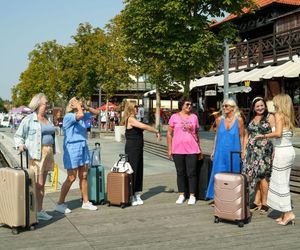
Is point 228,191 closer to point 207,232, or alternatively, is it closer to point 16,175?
point 207,232

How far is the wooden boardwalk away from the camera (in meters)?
5.31

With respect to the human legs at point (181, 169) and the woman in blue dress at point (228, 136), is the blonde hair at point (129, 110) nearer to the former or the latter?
the human legs at point (181, 169)

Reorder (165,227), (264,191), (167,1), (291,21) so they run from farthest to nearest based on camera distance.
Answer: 1. (291,21)
2. (167,1)
3. (264,191)
4. (165,227)

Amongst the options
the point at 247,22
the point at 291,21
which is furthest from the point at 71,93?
the point at 291,21

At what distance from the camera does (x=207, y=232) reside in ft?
19.1

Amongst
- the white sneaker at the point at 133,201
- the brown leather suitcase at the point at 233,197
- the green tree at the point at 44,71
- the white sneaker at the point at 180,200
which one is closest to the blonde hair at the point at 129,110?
the white sneaker at the point at 133,201

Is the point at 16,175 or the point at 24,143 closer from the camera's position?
the point at 16,175

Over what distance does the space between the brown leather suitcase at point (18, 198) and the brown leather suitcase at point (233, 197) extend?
243cm

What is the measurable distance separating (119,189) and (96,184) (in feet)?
1.29

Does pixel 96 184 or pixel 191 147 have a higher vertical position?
pixel 191 147

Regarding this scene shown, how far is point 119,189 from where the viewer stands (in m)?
7.28

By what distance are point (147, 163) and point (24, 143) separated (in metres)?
7.92

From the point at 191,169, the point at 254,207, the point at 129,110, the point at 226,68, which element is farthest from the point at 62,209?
the point at 226,68

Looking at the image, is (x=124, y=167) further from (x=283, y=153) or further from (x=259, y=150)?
(x=283, y=153)
